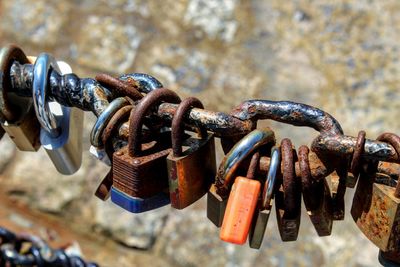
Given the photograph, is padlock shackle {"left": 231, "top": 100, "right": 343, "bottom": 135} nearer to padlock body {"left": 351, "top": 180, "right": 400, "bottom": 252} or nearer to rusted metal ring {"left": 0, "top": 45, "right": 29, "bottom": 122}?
padlock body {"left": 351, "top": 180, "right": 400, "bottom": 252}

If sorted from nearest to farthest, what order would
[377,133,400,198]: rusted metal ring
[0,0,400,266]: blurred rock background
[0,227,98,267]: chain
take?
[377,133,400,198]: rusted metal ring, [0,227,98,267]: chain, [0,0,400,266]: blurred rock background

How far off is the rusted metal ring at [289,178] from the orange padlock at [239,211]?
3 centimetres

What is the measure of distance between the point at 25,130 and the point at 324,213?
404mm

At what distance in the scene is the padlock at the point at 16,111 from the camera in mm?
733

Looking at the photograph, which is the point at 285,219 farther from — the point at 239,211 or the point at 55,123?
the point at 55,123

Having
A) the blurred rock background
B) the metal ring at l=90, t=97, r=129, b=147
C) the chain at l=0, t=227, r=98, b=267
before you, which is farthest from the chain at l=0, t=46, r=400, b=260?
the blurred rock background

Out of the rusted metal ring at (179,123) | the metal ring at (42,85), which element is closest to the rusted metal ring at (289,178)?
the rusted metal ring at (179,123)

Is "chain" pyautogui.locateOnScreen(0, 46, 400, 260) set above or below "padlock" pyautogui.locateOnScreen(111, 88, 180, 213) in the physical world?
above

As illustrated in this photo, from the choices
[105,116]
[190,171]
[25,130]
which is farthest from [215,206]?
[25,130]

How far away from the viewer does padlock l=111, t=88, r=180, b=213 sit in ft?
2.15

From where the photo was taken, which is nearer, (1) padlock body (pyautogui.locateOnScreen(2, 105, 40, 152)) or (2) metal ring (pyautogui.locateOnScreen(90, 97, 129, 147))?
(2) metal ring (pyautogui.locateOnScreen(90, 97, 129, 147))

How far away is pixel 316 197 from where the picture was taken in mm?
639

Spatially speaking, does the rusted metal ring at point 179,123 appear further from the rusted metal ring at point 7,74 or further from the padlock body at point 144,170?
the rusted metal ring at point 7,74

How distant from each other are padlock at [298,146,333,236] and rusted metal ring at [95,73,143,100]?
7.8 inches
